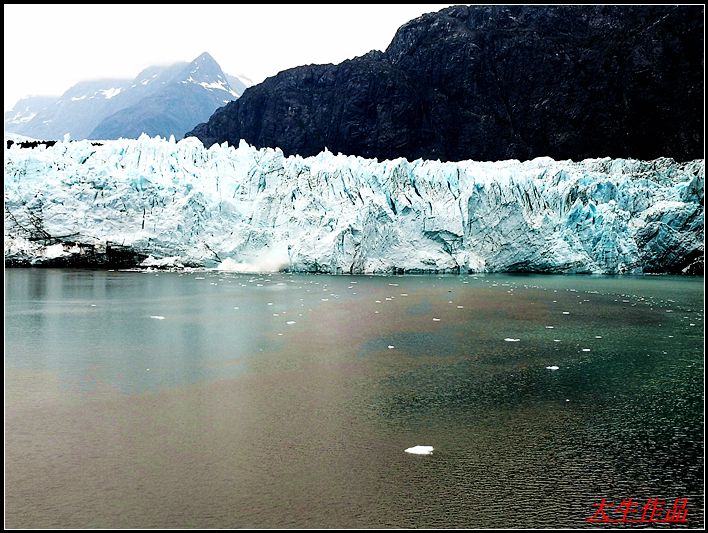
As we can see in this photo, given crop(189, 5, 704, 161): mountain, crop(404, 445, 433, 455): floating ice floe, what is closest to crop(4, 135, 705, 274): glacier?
crop(404, 445, 433, 455): floating ice floe

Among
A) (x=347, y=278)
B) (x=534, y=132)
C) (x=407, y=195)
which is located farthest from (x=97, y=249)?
(x=534, y=132)

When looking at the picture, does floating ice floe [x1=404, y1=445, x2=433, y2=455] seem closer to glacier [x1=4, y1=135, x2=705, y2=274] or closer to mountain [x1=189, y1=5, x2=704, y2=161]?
glacier [x1=4, y1=135, x2=705, y2=274]

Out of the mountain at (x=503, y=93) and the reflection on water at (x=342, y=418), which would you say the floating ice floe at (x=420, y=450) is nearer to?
the reflection on water at (x=342, y=418)

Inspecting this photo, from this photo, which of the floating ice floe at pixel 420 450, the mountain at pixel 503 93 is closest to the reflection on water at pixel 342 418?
the floating ice floe at pixel 420 450

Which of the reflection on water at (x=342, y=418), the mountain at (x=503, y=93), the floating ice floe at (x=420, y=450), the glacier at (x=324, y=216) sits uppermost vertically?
the mountain at (x=503, y=93)

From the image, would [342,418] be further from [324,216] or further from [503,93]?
[503,93]

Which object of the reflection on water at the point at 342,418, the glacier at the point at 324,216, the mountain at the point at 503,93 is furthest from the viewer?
the mountain at the point at 503,93
